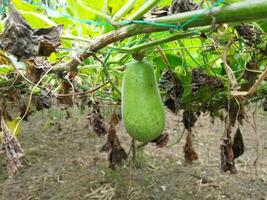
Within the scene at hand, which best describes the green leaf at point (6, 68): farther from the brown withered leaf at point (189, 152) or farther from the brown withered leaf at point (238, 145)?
the brown withered leaf at point (189, 152)

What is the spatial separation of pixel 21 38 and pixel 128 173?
2535mm

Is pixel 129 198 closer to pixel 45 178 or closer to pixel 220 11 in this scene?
pixel 45 178

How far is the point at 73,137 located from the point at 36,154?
638 millimetres

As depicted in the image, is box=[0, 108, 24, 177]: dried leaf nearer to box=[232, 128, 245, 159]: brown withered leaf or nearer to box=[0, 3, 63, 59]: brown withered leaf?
box=[0, 3, 63, 59]: brown withered leaf

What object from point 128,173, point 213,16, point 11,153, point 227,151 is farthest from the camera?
point 128,173

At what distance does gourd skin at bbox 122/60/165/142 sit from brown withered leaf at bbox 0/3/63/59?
0.99ft

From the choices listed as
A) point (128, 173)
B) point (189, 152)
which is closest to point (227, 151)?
point (189, 152)

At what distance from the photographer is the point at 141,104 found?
3.71 feet

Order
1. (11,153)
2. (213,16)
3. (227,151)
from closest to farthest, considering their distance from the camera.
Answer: (213,16) < (11,153) < (227,151)

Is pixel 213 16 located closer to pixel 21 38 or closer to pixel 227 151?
pixel 21 38

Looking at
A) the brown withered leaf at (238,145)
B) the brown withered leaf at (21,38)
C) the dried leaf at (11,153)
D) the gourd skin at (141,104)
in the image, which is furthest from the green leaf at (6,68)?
the brown withered leaf at (238,145)

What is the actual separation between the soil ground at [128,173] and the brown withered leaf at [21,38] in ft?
6.13

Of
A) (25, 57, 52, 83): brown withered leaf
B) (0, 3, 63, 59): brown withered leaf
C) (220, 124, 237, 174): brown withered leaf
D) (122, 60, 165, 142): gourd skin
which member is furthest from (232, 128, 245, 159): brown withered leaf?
(0, 3, 63, 59): brown withered leaf

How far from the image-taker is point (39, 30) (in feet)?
3.00
